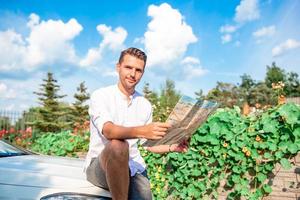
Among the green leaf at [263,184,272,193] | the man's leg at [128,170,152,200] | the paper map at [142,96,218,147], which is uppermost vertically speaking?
the paper map at [142,96,218,147]

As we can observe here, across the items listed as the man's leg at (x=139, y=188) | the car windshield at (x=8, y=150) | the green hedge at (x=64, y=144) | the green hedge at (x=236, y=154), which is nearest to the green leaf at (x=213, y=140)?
the green hedge at (x=236, y=154)

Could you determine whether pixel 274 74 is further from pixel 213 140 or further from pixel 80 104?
pixel 213 140

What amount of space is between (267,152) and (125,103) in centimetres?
155

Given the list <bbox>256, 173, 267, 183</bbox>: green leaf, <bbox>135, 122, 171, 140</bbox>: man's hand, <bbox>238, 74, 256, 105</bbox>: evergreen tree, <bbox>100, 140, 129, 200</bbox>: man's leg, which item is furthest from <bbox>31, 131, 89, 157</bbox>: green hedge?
<bbox>238, 74, 256, 105</bbox>: evergreen tree

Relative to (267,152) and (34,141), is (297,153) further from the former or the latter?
(34,141)

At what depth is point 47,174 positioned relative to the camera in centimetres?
247

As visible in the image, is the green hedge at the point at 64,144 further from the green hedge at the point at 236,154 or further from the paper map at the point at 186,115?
the paper map at the point at 186,115

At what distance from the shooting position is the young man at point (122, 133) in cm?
225

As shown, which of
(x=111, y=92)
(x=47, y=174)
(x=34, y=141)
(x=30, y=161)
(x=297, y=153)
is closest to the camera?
(x=47, y=174)

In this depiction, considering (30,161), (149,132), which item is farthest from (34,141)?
(149,132)

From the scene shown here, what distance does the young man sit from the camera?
2254mm

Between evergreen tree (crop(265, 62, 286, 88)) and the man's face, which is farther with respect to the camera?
evergreen tree (crop(265, 62, 286, 88))

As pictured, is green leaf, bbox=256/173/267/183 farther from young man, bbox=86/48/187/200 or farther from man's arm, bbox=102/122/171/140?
man's arm, bbox=102/122/171/140

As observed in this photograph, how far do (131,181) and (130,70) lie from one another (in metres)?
0.76
